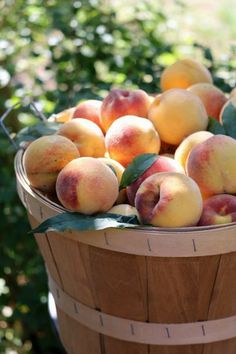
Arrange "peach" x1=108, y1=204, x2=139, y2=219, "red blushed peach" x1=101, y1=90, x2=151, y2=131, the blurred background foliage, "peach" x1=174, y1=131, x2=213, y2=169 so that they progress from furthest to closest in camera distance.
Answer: the blurred background foliage < "red blushed peach" x1=101, y1=90, x2=151, y2=131 < "peach" x1=174, y1=131, x2=213, y2=169 < "peach" x1=108, y1=204, x2=139, y2=219

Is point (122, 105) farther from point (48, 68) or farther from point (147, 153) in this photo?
point (48, 68)

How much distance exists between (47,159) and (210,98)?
46cm

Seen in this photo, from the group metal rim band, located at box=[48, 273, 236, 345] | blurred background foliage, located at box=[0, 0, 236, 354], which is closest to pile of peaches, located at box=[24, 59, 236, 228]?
metal rim band, located at box=[48, 273, 236, 345]

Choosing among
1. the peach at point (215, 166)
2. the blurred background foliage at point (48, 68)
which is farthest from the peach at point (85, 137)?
the blurred background foliage at point (48, 68)

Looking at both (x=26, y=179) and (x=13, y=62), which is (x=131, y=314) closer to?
(x=26, y=179)

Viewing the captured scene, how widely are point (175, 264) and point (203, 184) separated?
0.61 ft

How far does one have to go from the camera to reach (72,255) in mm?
1063

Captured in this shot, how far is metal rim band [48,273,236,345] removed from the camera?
1.07 metres

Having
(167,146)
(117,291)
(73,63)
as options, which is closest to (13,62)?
(73,63)

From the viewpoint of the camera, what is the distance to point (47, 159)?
112 centimetres

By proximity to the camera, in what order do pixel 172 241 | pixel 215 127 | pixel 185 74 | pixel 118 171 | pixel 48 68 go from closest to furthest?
1. pixel 172 241
2. pixel 118 171
3. pixel 215 127
4. pixel 185 74
5. pixel 48 68

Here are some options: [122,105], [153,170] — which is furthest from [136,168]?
[122,105]

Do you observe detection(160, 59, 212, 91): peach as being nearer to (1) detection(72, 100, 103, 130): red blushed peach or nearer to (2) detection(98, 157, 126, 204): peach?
(1) detection(72, 100, 103, 130): red blushed peach

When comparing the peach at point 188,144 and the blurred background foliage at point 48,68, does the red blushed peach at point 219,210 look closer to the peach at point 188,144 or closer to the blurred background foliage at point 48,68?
the peach at point 188,144
